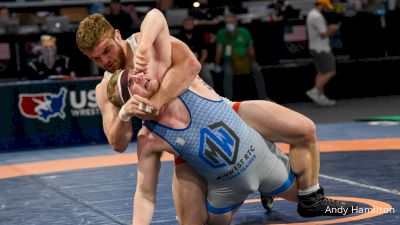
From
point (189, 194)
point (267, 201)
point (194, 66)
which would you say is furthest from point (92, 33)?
point (267, 201)

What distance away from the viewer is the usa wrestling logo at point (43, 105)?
1158 centimetres

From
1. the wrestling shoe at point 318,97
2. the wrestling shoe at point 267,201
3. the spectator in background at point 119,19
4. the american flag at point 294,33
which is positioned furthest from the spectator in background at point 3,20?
the wrestling shoe at point 267,201

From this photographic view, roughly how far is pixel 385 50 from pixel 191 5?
11.4ft

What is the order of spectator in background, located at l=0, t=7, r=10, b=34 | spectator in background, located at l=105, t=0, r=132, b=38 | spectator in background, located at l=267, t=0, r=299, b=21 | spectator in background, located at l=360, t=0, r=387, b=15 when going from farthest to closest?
spectator in background, located at l=360, t=0, r=387, b=15, spectator in background, located at l=267, t=0, r=299, b=21, spectator in background, located at l=0, t=7, r=10, b=34, spectator in background, located at l=105, t=0, r=132, b=38

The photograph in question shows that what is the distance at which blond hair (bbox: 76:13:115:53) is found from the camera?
16.7 ft

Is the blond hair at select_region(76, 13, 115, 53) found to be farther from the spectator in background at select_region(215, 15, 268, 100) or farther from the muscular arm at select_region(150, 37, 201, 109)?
the spectator in background at select_region(215, 15, 268, 100)

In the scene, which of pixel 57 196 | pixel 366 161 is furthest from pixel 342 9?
pixel 57 196

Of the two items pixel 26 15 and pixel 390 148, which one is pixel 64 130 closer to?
pixel 390 148

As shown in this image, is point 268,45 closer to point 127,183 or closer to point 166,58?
point 127,183

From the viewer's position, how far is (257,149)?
5566 millimetres

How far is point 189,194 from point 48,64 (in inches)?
295

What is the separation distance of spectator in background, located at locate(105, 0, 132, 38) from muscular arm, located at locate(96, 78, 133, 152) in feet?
28.2

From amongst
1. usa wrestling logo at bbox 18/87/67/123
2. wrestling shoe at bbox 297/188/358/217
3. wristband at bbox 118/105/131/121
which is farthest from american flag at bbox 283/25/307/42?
wristband at bbox 118/105/131/121

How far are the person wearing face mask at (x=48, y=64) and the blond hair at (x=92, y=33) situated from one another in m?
7.60
